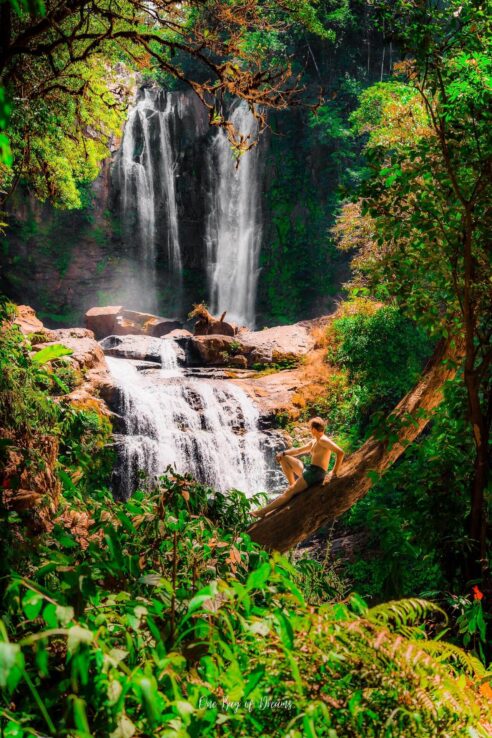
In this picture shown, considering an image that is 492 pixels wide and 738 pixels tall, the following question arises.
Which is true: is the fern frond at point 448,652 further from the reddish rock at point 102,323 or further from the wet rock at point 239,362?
the reddish rock at point 102,323

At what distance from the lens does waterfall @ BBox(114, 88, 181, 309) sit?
80.9 ft

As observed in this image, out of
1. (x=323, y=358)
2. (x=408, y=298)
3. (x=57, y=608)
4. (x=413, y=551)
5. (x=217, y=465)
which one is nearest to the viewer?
(x=57, y=608)

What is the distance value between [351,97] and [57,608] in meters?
25.9

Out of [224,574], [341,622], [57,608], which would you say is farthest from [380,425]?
[57,608]

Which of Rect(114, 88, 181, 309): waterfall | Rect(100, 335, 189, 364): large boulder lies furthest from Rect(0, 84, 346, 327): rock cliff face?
Rect(100, 335, 189, 364): large boulder

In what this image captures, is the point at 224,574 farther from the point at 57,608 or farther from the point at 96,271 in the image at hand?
the point at 96,271

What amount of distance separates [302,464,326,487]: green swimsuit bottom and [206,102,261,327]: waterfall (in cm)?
2012

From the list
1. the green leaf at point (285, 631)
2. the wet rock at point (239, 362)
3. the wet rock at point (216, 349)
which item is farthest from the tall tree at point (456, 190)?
the wet rock at point (216, 349)

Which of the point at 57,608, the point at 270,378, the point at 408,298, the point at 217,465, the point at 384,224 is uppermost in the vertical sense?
the point at 384,224

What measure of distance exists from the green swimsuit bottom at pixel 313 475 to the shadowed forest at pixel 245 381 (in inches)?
3.8

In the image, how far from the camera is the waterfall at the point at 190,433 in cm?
1156

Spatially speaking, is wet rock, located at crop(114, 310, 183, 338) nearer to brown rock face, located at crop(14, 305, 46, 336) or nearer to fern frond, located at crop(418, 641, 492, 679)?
brown rock face, located at crop(14, 305, 46, 336)

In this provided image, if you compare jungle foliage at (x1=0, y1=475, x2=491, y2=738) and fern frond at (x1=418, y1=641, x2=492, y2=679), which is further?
fern frond at (x1=418, y1=641, x2=492, y2=679)

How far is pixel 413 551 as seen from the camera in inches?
149
